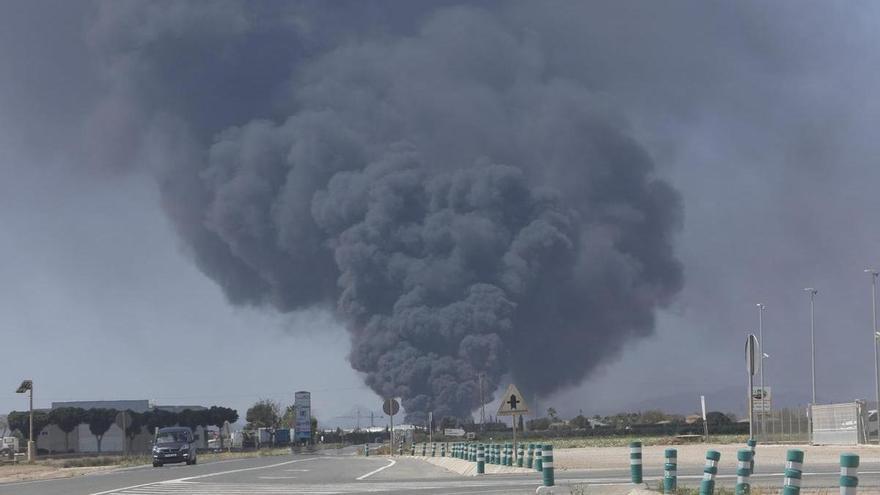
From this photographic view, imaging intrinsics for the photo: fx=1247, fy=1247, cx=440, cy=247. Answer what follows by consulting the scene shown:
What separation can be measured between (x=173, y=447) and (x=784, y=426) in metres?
30.3

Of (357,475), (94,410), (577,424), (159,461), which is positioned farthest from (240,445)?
(357,475)

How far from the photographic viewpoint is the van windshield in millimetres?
53625

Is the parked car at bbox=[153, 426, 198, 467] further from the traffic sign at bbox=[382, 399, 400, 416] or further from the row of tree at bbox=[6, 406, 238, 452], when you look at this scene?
the row of tree at bbox=[6, 406, 238, 452]

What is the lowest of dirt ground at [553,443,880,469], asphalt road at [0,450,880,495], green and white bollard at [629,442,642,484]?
dirt ground at [553,443,880,469]

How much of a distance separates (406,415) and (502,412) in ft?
263

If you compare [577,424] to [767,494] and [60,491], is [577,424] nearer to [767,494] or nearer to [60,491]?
[60,491]

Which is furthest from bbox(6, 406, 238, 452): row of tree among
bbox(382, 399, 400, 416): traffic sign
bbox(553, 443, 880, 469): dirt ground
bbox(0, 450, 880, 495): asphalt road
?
bbox(0, 450, 880, 495): asphalt road

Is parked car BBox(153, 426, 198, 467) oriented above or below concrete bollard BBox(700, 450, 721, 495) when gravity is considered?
below

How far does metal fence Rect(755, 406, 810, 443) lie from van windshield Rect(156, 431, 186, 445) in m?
A: 28.0

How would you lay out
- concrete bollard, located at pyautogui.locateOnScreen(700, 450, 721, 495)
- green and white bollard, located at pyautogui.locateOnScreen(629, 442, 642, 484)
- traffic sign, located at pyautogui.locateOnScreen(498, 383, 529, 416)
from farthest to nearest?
traffic sign, located at pyautogui.locateOnScreen(498, 383, 529, 416) → green and white bollard, located at pyautogui.locateOnScreen(629, 442, 642, 484) → concrete bollard, located at pyautogui.locateOnScreen(700, 450, 721, 495)

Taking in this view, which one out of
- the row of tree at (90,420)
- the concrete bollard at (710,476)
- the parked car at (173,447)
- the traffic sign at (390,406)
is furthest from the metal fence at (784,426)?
the row of tree at (90,420)

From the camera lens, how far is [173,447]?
53.2 metres

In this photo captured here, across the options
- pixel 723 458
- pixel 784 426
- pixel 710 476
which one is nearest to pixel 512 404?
pixel 723 458

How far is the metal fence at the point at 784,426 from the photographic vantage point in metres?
59.2
